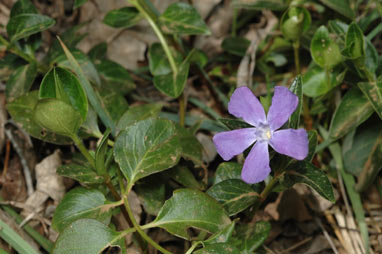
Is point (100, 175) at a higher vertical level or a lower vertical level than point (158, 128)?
lower

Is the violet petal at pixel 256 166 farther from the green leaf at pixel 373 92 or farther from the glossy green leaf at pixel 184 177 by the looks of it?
the green leaf at pixel 373 92

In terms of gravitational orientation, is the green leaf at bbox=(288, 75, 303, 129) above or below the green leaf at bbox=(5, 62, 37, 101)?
above

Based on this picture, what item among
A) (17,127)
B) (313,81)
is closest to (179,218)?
(313,81)

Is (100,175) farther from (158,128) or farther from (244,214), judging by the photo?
(244,214)

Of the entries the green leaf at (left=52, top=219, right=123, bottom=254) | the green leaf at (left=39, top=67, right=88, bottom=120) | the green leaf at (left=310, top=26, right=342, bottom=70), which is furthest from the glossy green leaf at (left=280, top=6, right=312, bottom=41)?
the green leaf at (left=52, top=219, right=123, bottom=254)

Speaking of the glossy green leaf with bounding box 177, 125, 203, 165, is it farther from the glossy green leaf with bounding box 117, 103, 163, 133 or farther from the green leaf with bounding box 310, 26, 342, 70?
the green leaf with bounding box 310, 26, 342, 70

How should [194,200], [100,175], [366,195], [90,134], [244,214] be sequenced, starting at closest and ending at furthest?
[194,200] < [100,175] < [90,134] < [244,214] < [366,195]

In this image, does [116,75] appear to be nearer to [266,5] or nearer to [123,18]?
[123,18]
